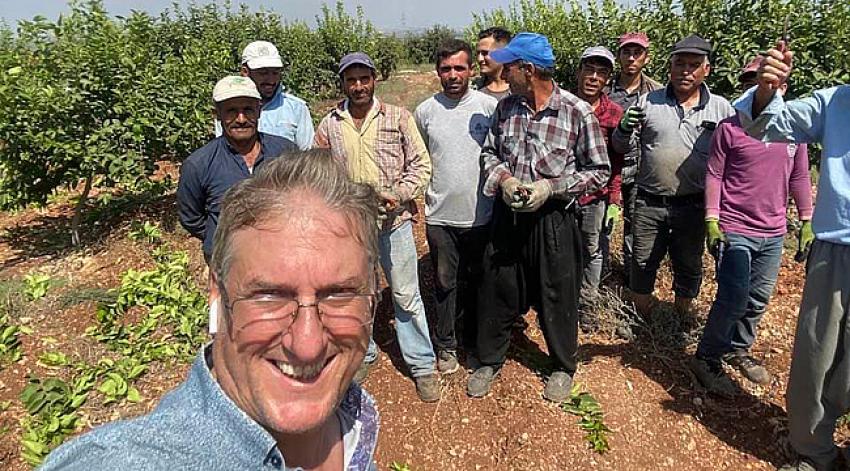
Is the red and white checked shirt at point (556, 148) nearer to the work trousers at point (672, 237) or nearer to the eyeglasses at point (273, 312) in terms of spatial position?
the work trousers at point (672, 237)

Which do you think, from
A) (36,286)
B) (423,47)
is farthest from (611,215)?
(423,47)

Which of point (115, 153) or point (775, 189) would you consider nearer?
point (775, 189)

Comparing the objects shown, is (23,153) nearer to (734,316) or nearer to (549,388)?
(549,388)

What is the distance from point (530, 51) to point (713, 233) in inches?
57.1

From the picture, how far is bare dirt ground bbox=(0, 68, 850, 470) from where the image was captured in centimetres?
318

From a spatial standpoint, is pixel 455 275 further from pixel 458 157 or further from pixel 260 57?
pixel 260 57

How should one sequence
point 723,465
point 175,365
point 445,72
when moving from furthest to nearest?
point 175,365 < point 445,72 < point 723,465

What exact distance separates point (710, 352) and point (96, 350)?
412 cm

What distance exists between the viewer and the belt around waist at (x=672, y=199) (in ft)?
11.9

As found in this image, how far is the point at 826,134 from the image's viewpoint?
8.21ft

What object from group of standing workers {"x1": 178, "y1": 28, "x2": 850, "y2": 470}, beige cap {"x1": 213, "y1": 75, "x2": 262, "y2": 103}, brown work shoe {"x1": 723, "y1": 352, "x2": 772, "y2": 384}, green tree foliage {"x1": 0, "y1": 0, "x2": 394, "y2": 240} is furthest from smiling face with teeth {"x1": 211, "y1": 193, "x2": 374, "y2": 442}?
green tree foliage {"x1": 0, "y1": 0, "x2": 394, "y2": 240}

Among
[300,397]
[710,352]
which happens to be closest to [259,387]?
[300,397]

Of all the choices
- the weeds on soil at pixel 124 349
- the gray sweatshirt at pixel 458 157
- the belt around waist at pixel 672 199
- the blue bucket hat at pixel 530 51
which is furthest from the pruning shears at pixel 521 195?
the weeds on soil at pixel 124 349

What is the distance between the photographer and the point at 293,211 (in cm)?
110
